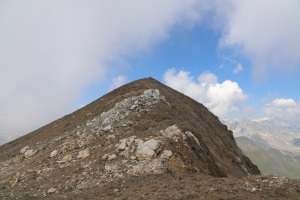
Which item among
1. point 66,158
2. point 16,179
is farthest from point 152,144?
point 16,179

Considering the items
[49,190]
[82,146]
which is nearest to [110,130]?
[82,146]

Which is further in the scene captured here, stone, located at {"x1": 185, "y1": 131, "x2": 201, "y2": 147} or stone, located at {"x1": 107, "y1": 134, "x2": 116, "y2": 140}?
stone, located at {"x1": 107, "y1": 134, "x2": 116, "y2": 140}

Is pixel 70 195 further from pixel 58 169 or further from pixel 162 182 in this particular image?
pixel 162 182

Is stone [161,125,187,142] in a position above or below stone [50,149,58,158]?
above

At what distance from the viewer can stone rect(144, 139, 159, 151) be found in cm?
1990

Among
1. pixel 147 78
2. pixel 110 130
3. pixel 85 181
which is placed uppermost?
pixel 147 78

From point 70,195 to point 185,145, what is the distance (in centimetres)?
1338

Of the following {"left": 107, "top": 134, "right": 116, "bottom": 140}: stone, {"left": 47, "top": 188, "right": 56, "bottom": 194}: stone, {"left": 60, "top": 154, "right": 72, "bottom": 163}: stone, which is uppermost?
{"left": 107, "top": 134, "right": 116, "bottom": 140}: stone

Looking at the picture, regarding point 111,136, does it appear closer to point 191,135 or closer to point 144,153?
point 144,153

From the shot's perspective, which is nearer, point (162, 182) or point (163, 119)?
point (162, 182)

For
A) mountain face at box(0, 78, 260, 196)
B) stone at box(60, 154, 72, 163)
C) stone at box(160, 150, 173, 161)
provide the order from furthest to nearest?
stone at box(60, 154, 72, 163) < stone at box(160, 150, 173, 161) < mountain face at box(0, 78, 260, 196)

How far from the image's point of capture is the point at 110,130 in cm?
2561

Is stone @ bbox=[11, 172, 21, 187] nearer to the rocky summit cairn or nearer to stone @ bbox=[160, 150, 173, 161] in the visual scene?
the rocky summit cairn

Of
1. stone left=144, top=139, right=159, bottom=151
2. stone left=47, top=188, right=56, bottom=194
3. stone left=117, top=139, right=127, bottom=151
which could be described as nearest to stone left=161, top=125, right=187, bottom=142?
stone left=144, top=139, right=159, bottom=151
